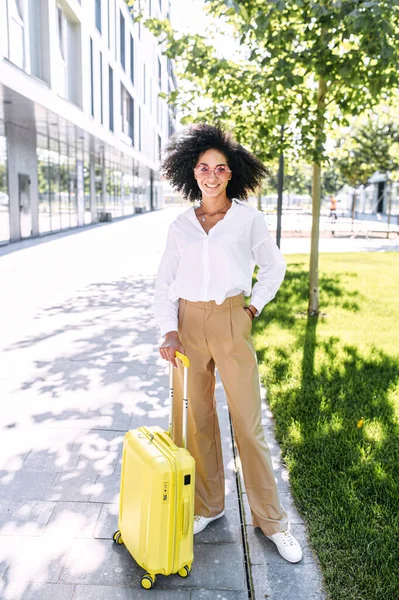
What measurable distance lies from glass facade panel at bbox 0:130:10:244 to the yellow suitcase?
1687 centimetres

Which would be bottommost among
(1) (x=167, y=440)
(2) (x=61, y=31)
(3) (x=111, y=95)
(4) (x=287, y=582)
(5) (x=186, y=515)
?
(4) (x=287, y=582)

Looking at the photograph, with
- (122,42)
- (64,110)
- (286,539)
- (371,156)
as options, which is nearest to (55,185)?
(64,110)

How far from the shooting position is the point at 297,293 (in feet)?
34.4

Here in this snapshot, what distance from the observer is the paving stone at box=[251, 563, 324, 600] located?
2766mm

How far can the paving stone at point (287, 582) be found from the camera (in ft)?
9.07

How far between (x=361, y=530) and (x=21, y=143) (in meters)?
20.1

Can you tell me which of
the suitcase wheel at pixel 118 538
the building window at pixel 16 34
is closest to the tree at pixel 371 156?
the building window at pixel 16 34

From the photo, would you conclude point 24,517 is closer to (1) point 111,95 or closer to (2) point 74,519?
(2) point 74,519

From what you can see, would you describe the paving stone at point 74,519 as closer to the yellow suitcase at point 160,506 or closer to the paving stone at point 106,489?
the paving stone at point 106,489

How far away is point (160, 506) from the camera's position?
2.67m

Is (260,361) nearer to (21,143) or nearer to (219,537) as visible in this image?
(219,537)

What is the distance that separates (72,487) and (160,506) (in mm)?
1259

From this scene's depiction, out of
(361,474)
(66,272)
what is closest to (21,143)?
(66,272)

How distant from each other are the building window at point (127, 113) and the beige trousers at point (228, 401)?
32.7 m
